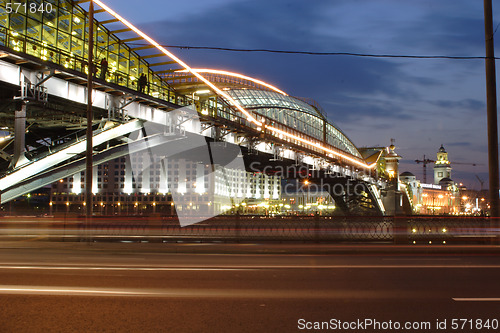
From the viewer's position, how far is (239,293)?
8586mm

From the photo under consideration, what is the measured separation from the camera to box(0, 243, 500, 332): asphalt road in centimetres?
657

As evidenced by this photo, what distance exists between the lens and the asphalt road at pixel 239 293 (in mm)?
6570

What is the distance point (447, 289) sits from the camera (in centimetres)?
895

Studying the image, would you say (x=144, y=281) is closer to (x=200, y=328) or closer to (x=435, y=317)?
(x=200, y=328)

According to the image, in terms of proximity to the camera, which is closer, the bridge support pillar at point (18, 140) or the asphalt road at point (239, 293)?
the asphalt road at point (239, 293)

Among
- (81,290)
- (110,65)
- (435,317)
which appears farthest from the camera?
(110,65)

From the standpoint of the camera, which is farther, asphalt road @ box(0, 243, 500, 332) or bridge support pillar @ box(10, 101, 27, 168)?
bridge support pillar @ box(10, 101, 27, 168)

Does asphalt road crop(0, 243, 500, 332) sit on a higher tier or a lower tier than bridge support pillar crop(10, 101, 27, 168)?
lower

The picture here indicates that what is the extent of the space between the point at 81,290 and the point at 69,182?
125 m

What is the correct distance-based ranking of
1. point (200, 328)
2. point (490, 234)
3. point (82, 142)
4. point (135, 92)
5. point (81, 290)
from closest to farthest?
point (200, 328) < point (81, 290) < point (490, 234) < point (82, 142) < point (135, 92)

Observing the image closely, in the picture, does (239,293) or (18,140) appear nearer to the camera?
(239,293)

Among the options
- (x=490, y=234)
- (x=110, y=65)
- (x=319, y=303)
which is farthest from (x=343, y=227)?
(x=110, y=65)

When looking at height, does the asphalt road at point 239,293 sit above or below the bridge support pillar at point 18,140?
below

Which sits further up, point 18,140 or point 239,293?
point 18,140
